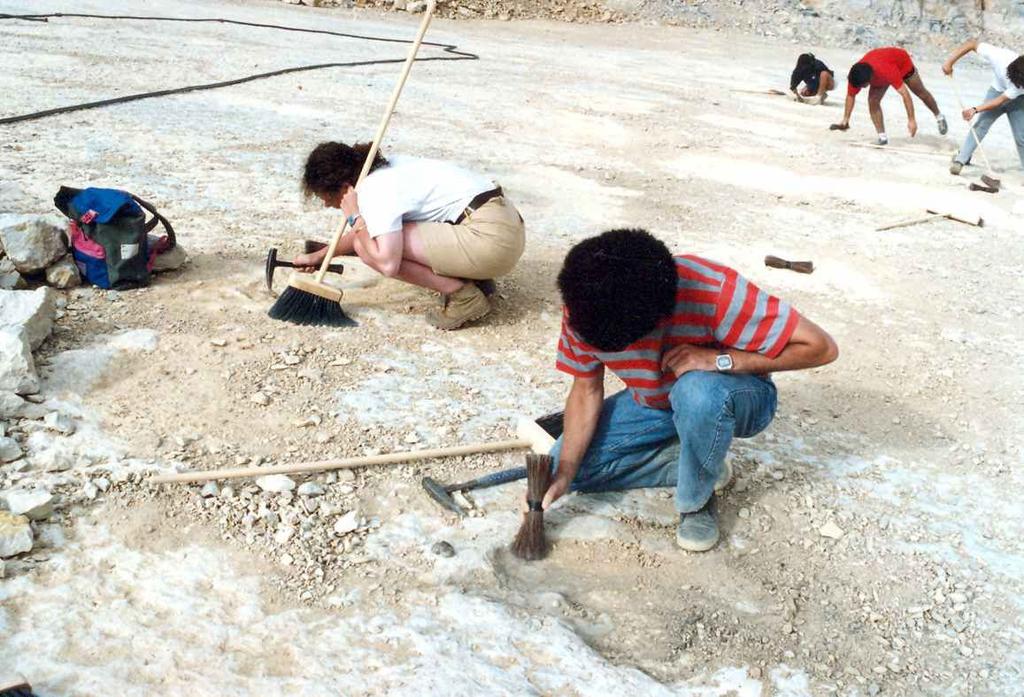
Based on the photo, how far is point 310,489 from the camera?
300 cm

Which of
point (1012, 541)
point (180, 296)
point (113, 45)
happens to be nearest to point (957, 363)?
point (1012, 541)

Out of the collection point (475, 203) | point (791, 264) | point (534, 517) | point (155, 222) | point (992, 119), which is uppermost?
point (992, 119)

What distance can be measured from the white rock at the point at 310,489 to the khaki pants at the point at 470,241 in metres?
1.47

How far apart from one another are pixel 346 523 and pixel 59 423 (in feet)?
3.57

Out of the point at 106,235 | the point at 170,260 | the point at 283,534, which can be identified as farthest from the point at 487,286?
the point at 283,534

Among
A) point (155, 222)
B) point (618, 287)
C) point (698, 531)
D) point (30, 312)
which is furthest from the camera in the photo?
point (155, 222)

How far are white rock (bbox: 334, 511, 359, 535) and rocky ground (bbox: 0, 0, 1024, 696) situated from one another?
0.01 m

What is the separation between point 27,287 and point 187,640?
2.42 metres

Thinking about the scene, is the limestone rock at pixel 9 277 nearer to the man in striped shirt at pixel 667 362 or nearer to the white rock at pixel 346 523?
the white rock at pixel 346 523

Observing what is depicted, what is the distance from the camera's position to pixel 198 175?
19.3ft

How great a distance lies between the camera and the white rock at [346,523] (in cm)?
285

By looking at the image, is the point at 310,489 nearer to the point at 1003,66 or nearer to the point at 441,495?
the point at 441,495

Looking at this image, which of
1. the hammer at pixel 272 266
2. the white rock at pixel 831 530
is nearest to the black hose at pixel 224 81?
the hammer at pixel 272 266

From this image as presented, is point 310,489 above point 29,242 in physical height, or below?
below
